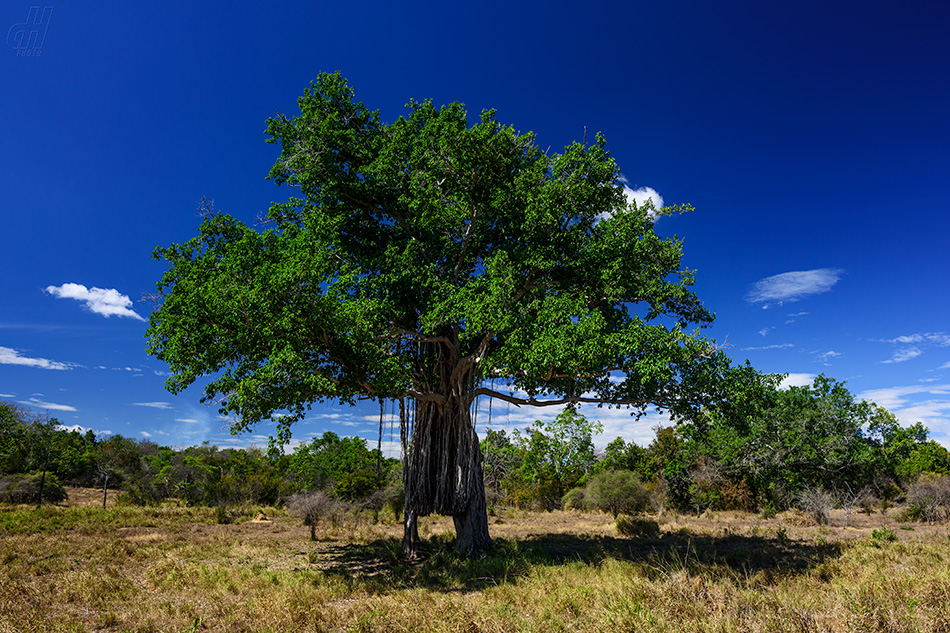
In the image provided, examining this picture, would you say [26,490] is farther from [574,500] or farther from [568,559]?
[568,559]

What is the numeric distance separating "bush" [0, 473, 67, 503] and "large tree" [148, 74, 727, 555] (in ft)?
95.3

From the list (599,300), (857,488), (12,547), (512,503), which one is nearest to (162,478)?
(12,547)

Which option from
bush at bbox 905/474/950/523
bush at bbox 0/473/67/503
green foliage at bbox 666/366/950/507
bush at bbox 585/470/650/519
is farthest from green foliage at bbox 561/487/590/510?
bush at bbox 0/473/67/503

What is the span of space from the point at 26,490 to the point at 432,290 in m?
33.2

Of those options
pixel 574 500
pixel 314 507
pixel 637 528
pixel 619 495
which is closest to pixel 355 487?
pixel 314 507

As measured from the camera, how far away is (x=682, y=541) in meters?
15.1

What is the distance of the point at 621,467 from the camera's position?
117 ft

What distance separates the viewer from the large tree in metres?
10.1

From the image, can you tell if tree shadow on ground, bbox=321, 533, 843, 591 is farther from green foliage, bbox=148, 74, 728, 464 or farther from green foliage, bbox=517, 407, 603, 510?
green foliage, bbox=517, 407, 603, 510

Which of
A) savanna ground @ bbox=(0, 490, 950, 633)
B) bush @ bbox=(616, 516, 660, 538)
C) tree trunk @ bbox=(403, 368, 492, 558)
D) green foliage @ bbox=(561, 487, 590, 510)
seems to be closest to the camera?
savanna ground @ bbox=(0, 490, 950, 633)

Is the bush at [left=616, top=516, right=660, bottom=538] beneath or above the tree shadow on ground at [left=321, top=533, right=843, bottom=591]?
beneath

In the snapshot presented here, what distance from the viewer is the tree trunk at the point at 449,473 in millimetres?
13320

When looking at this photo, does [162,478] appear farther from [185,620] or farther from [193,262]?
[185,620]

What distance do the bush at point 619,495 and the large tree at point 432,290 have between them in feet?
49.2
